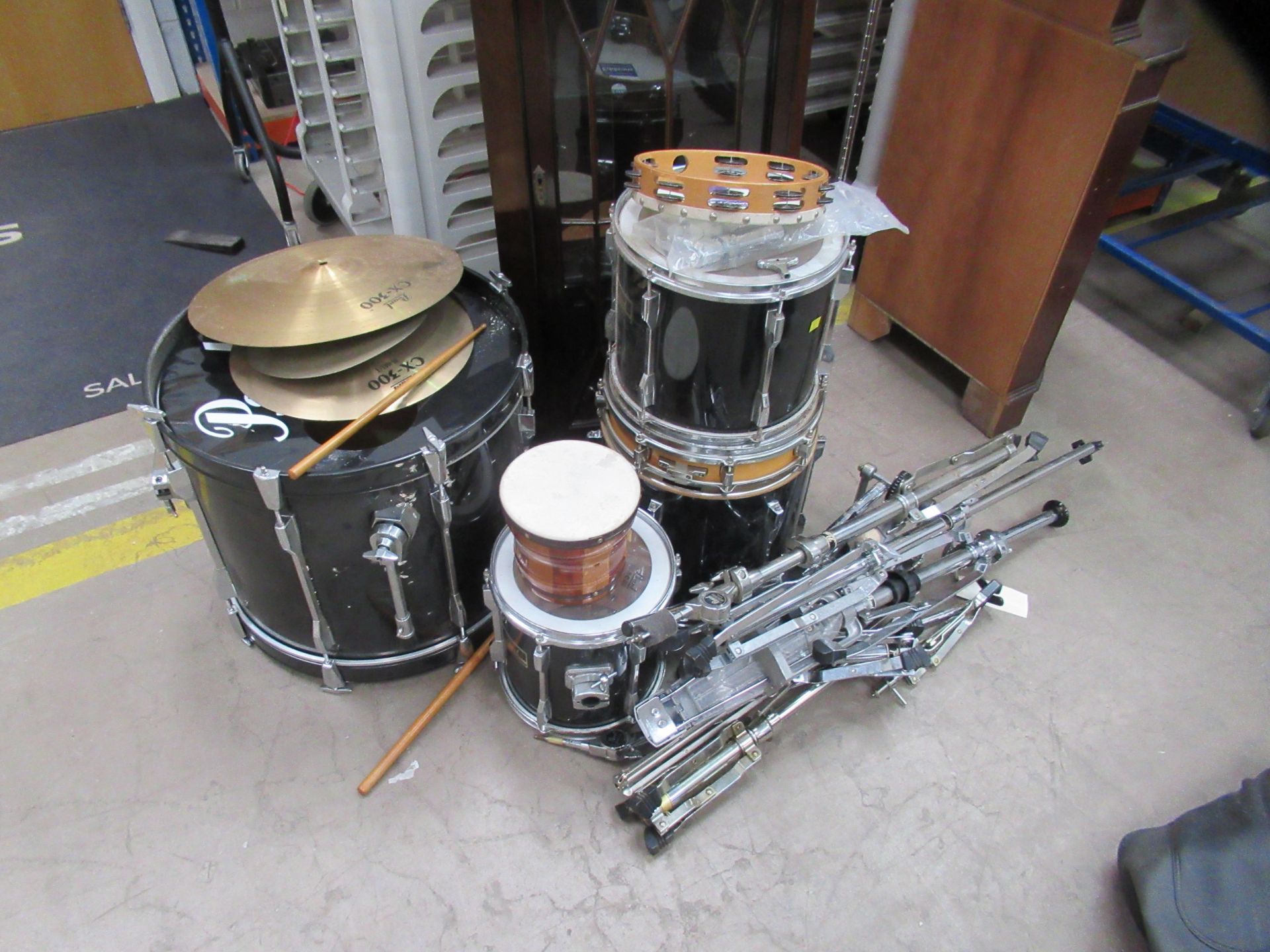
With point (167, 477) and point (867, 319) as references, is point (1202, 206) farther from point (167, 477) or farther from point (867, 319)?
point (167, 477)

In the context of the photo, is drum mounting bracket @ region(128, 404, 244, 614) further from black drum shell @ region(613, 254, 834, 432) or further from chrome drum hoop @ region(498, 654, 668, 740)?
black drum shell @ region(613, 254, 834, 432)

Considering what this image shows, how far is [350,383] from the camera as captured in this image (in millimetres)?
1549

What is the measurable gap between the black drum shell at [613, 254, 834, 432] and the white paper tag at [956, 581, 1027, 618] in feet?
2.29

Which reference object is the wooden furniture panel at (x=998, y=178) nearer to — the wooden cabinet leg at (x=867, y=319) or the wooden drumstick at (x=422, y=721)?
the wooden cabinet leg at (x=867, y=319)

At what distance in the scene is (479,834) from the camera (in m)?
1.64

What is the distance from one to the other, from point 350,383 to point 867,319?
1.82 metres

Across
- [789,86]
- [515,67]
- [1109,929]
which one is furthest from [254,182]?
[1109,929]

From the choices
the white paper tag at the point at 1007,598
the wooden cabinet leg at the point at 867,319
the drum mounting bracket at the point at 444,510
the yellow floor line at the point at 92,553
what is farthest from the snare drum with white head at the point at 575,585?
the wooden cabinet leg at the point at 867,319

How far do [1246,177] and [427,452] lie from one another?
3417 mm

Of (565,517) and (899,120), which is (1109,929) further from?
(899,120)

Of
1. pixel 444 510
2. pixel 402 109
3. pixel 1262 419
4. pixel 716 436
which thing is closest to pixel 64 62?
pixel 402 109

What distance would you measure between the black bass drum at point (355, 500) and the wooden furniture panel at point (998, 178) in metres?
1.34

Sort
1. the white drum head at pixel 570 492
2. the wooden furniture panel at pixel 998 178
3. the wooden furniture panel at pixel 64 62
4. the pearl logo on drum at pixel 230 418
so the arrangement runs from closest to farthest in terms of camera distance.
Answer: the white drum head at pixel 570 492 < the pearl logo on drum at pixel 230 418 < the wooden furniture panel at pixel 998 178 < the wooden furniture panel at pixel 64 62

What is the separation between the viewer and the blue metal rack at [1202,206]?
2.54 meters
